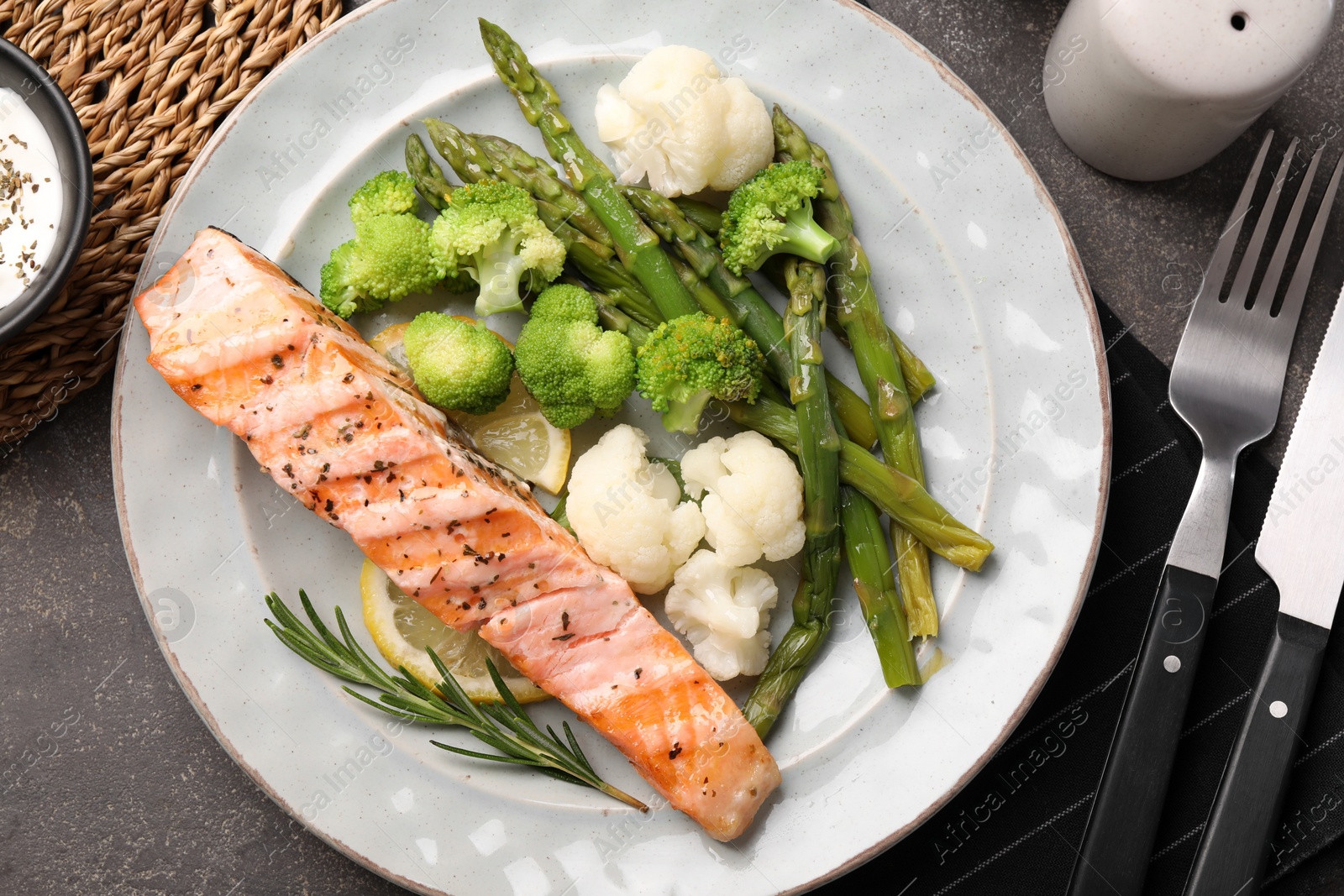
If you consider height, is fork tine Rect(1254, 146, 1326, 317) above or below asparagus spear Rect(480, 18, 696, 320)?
below

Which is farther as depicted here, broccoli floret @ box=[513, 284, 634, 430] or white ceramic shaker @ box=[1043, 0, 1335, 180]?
broccoli floret @ box=[513, 284, 634, 430]

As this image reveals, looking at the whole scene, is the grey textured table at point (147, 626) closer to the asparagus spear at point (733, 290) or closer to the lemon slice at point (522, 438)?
the asparagus spear at point (733, 290)

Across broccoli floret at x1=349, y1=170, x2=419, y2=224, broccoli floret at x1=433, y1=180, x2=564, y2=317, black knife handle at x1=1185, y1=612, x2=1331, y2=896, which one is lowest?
black knife handle at x1=1185, y1=612, x2=1331, y2=896

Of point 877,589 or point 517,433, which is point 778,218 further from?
point 877,589

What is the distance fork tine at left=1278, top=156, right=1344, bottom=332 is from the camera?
112 inches

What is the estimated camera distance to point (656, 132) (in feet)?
8.94

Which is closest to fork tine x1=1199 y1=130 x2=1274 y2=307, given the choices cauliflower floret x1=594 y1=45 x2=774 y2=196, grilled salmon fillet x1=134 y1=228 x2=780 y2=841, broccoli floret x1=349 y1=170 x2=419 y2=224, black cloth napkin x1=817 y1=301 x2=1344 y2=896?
black cloth napkin x1=817 y1=301 x2=1344 y2=896

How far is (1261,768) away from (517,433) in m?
2.65

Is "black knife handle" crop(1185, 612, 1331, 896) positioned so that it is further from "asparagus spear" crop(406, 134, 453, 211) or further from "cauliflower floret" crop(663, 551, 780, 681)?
"asparagus spear" crop(406, 134, 453, 211)

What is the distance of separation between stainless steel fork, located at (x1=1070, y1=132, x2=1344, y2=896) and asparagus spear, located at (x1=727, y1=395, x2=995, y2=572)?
666 millimetres

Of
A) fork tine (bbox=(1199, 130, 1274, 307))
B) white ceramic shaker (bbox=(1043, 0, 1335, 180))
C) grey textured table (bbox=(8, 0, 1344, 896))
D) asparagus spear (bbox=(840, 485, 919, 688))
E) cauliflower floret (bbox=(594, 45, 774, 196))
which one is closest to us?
white ceramic shaker (bbox=(1043, 0, 1335, 180))

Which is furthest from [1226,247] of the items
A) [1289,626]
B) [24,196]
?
[24,196]

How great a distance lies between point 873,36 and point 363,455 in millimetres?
2114

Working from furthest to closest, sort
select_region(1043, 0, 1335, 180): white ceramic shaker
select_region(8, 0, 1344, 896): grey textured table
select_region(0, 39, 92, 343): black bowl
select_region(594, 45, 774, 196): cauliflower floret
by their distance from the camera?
select_region(8, 0, 1344, 896): grey textured table
select_region(594, 45, 774, 196): cauliflower floret
select_region(0, 39, 92, 343): black bowl
select_region(1043, 0, 1335, 180): white ceramic shaker
